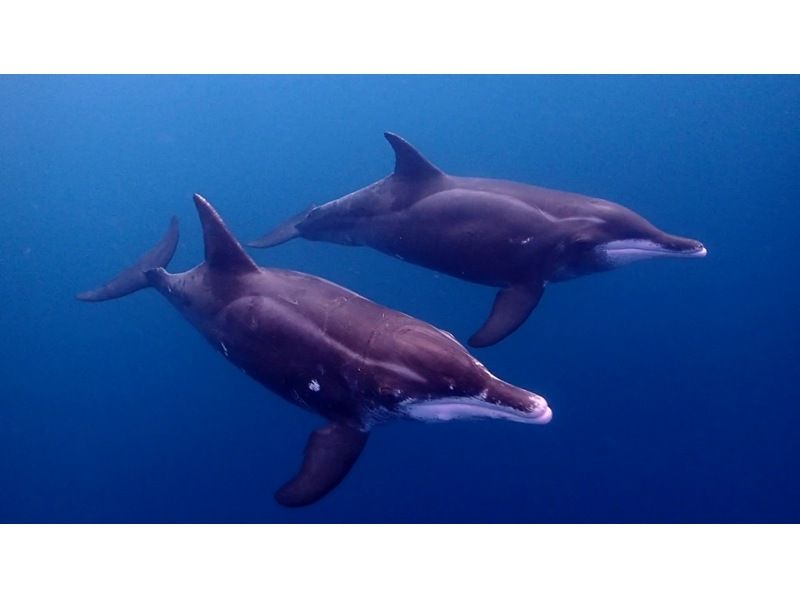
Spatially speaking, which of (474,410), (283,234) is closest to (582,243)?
(474,410)

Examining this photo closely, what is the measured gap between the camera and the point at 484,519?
11.7m

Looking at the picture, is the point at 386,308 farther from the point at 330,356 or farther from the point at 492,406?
the point at 492,406

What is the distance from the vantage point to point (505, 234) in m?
9.72

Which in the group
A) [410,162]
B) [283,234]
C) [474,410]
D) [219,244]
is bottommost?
[474,410]

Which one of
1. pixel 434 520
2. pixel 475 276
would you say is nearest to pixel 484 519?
pixel 434 520

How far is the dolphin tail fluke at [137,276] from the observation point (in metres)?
11.1

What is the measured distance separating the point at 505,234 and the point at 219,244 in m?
4.50

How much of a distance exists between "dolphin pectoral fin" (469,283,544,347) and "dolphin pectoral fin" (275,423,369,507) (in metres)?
2.83

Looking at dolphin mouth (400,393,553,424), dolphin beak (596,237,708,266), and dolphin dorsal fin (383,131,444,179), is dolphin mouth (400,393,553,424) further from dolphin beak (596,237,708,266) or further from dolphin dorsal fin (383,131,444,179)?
dolphin dorsal fin (383,131,444,179)

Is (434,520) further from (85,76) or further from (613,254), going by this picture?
(85,76)

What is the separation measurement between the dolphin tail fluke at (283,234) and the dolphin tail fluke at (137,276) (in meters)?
1.68

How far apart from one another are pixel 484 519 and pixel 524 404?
21.8 feet

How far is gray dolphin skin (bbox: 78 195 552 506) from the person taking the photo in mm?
6285

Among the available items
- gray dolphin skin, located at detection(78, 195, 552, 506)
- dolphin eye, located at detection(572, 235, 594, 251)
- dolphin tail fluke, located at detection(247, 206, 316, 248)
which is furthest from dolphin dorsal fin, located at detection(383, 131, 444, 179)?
gray dolphin skin, located at detection(78, 195, 552, 506)
